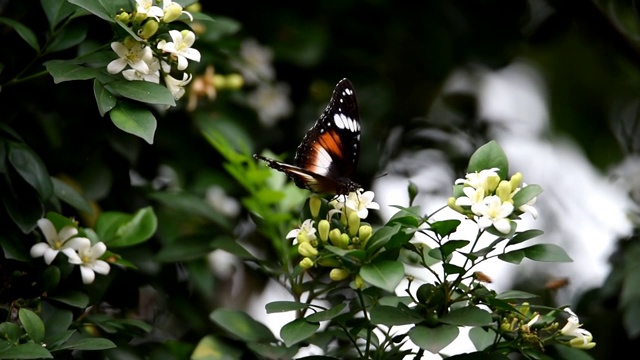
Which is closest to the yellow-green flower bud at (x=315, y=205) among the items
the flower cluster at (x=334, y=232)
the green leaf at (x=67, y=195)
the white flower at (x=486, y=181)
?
the flower cluster at (x=334, y=232)

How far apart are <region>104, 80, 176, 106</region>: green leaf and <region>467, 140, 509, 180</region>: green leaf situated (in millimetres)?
420

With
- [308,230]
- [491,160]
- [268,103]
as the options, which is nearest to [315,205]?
[308,230]

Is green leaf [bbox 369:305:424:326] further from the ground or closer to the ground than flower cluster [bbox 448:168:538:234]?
closer to the ground

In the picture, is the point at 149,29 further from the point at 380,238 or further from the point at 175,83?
the point at 380,238

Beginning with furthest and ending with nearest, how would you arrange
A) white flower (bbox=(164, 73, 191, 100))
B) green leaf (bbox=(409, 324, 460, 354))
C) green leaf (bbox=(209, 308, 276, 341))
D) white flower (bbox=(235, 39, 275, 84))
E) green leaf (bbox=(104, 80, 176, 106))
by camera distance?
1. white flower (bbox=(235, 39, 275, 84))
2. green leaf (bbox=(209, 308, 276, 341))
3. white flower (bbox=(164, 73, 191, 100))
4. green leaf (bbox=(104, 80, 176, 106))
5. green leaf (bbox=(409, 324, 460, 354))

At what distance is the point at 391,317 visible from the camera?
111cm

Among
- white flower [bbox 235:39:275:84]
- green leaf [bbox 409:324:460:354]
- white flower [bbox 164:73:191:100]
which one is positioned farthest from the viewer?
white flower [bbox 235:39:275:84]

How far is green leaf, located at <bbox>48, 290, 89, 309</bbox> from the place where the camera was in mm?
1265

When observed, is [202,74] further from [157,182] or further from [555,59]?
[555,59]

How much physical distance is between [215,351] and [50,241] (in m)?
0.31

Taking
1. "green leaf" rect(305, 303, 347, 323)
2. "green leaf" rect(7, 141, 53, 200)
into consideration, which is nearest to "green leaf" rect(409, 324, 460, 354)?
"green leaf" rect(305, 303, 347, 323)

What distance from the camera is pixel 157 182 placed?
202 centimetres

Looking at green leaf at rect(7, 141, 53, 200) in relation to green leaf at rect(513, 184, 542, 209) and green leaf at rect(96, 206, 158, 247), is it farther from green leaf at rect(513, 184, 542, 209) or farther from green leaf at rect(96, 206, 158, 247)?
green leaf at rect(513, 184, 542, 209)

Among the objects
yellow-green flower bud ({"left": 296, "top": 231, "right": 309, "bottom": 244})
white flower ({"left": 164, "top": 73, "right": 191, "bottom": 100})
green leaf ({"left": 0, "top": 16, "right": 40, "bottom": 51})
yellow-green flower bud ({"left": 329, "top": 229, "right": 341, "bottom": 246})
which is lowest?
yellow-green flower bud ({"left": 296, "top": 231, "right": 309, "bottom": 244})
